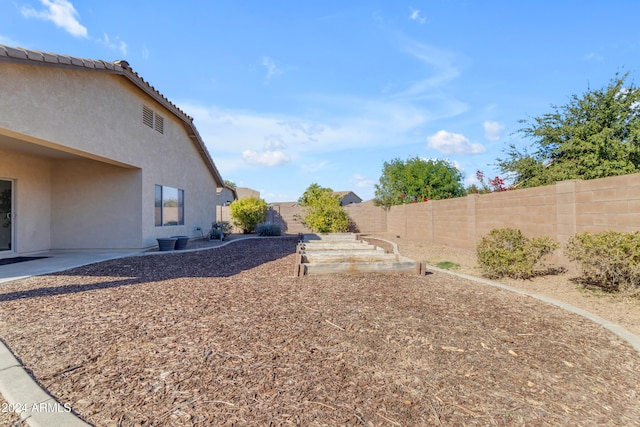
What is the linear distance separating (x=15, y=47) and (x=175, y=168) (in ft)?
25.0

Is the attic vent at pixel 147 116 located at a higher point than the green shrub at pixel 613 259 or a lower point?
higher

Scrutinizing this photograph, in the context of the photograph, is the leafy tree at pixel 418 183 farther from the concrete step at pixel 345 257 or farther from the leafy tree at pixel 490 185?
the concrete step at pixel 345 257

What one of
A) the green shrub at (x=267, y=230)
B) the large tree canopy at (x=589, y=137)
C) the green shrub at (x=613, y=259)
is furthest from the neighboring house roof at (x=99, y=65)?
the large tree canopy at (x=589, y=137)

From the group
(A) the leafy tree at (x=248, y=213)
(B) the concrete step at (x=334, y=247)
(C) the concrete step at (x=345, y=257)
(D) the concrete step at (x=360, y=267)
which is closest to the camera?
(D) the concrete step at (x=360, y=267)

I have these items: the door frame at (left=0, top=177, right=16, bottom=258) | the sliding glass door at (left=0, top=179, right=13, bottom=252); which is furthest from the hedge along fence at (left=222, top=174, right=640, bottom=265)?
the sliding glass door at (left=0, top=179, right=13, bottom=252)

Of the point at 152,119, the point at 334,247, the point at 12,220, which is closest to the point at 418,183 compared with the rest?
the point at 334,247

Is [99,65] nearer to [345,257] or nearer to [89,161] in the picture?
[89,161]

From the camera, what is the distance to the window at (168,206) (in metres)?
12.2

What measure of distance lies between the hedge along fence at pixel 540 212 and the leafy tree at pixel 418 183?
22.5 feet

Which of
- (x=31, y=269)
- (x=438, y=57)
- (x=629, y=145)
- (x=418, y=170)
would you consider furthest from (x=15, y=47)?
(x=418, y=170)

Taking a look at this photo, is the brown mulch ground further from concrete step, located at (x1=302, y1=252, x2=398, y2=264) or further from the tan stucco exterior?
the tan stucco exterior

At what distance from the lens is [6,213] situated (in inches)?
387

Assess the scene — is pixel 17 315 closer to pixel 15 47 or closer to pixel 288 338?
pixel 288 338

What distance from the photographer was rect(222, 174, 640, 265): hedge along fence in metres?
6.44
